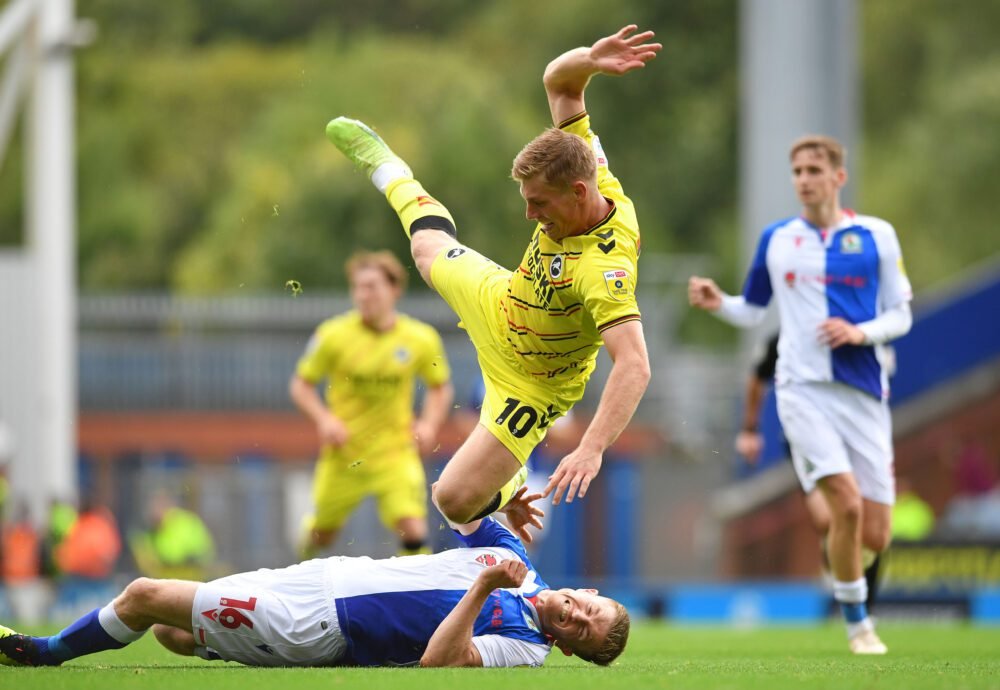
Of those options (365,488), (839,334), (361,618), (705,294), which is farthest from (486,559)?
(365,488)

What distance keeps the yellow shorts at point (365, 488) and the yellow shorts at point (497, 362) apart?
170 inches

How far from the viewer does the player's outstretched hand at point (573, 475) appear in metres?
7.34

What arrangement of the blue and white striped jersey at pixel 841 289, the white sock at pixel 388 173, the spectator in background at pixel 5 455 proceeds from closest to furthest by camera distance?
the white sock at pixel 388 173
the blue and white striped jersey at pixel 841 289
the spectator in background at pixel 5 455

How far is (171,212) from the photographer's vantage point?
4275 centimetres

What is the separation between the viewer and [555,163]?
7.92 m

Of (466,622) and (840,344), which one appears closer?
(466,622)

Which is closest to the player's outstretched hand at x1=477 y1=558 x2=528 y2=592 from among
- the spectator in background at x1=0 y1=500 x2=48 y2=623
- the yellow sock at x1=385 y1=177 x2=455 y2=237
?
the yellow sock at x1=385 y1=177 x2=455 y2=237

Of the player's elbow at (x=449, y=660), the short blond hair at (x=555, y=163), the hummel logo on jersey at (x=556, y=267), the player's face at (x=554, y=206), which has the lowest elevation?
the player's elbow at (x=449, y=660)

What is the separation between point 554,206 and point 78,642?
287cm

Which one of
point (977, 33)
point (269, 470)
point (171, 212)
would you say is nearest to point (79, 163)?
point (171, 212)

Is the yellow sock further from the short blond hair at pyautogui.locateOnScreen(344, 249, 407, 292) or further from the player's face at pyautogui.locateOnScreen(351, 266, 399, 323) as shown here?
the player's face at pyautogui.locateOnScreen(351, 266, 399, 323)

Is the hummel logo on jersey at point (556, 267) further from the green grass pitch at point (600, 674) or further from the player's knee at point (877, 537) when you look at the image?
the player's knee at point (877, 537)

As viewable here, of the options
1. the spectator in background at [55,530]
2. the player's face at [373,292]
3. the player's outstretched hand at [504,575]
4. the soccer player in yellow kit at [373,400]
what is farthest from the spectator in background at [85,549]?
the player's outstretched hand at [504,575]

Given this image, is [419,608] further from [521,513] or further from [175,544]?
[175,544]
